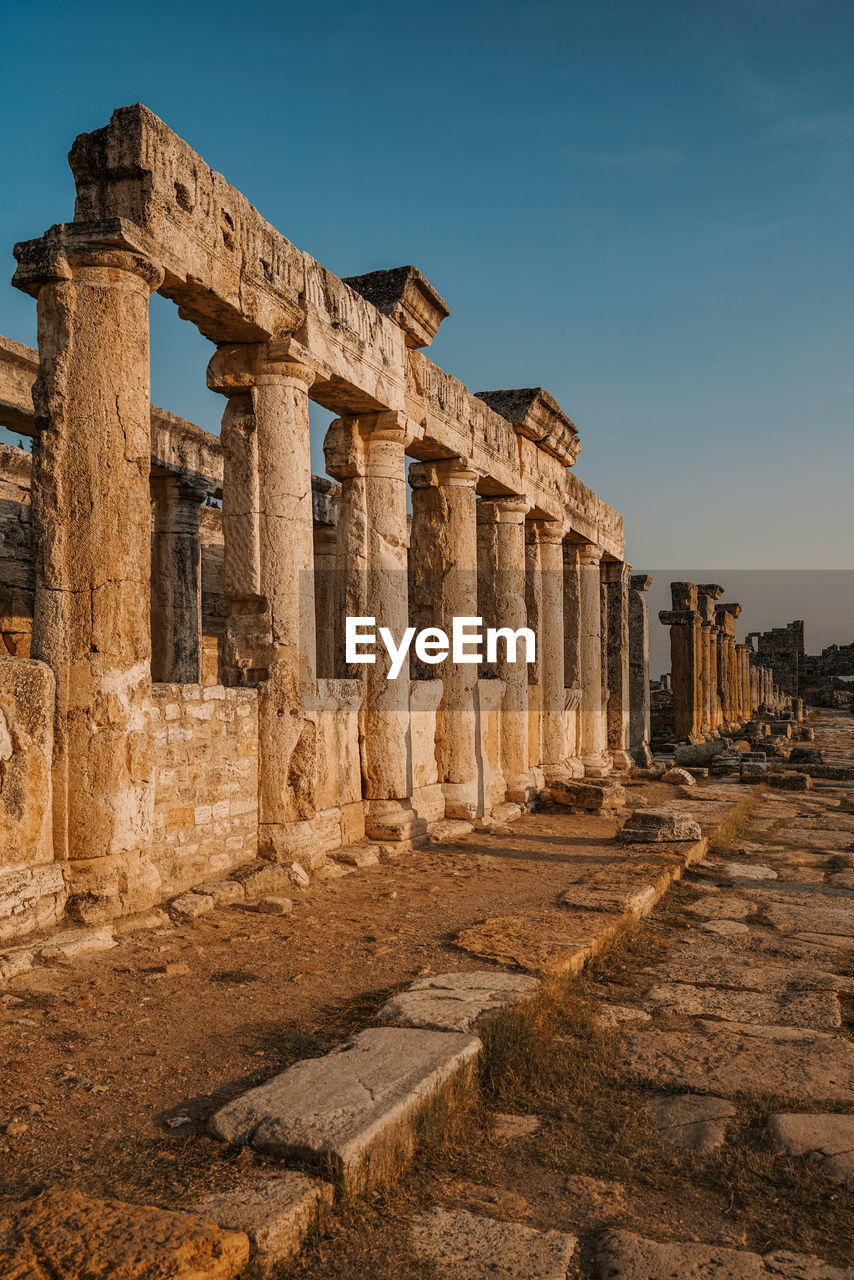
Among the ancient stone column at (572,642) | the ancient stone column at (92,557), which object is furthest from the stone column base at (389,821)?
the ancient stone column at (572,642)

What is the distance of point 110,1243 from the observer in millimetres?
2203

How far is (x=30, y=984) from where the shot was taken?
14.3 ft

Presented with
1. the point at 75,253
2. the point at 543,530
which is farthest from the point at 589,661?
the point at 75,253

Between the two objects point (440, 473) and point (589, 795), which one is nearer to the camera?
point (440, 473)

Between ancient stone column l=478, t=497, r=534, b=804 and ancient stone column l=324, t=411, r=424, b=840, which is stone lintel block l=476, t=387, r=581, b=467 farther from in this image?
ancient stone column l=324, t=411, r=424, b=840

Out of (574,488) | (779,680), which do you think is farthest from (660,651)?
(574,488)

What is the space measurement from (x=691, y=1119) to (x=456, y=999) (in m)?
1.15

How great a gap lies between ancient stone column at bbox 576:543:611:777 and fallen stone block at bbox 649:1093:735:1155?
12.3m

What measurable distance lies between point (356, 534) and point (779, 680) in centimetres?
4578

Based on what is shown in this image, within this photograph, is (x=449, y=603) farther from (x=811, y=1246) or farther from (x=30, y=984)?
(x=811, y=1246)

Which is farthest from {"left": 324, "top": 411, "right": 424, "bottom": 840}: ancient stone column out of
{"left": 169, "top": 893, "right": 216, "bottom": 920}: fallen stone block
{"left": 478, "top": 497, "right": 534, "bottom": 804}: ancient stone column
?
{"left": 478, "top": 497, "right": 534, "bottom": 804}: ancient stone column

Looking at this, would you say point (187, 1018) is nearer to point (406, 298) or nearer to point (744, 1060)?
point (744, 1060)

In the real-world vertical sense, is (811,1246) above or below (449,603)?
below

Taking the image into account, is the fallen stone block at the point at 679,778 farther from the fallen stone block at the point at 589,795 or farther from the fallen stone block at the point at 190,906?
the fallen stone block at the point at 190,906
